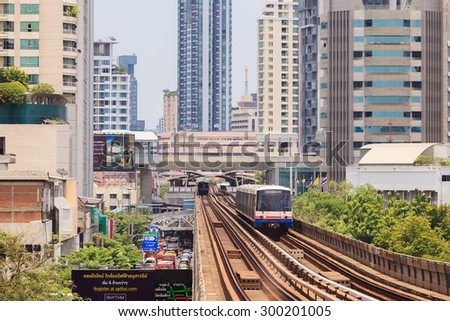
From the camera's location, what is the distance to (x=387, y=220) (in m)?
68.0

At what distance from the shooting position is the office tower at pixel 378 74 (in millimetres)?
138000

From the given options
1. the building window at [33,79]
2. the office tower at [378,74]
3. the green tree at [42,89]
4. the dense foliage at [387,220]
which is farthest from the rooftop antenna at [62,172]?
the office tower at [378,74]

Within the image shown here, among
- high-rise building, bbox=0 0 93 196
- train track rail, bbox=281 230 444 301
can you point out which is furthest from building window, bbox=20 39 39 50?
train track rail, bbox=281 230 444 301

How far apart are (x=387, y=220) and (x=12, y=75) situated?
33.4 meters

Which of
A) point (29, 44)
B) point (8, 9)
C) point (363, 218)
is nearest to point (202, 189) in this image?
point (29, 44)

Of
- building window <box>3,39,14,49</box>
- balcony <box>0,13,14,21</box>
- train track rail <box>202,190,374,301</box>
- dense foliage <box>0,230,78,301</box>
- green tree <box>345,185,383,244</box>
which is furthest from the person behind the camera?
building window <box>3,39,14,49</box>

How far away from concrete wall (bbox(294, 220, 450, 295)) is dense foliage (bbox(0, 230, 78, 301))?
40.3ft

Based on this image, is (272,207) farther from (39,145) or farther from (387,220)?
(39,145)

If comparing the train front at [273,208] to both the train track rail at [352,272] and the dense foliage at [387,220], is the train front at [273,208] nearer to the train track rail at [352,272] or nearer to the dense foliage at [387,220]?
the train track rail at [352,272]

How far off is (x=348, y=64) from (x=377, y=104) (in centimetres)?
660

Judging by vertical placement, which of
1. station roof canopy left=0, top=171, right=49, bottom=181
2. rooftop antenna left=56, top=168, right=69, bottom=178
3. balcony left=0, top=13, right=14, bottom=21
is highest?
balcony left=0, top=13, right=14, bottom=21

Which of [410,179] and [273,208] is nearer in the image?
[273,208]

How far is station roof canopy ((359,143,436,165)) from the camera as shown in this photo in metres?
106

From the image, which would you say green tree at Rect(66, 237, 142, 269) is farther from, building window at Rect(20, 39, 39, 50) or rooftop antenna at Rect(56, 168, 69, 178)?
building window at Rect(20, 39, 39, 50)
